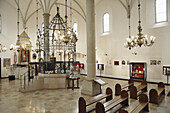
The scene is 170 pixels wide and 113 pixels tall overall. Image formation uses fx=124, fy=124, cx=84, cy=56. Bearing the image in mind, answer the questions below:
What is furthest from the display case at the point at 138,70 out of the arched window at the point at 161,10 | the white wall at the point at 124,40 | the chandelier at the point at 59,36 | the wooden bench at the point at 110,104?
the wooden bench at the point at 110,104

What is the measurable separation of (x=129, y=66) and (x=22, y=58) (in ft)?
45.1

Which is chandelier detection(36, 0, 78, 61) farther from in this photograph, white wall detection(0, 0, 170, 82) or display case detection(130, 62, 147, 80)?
display case detection(130, 62, 147, 80)

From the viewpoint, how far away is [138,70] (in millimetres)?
11648

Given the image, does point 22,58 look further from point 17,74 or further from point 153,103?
point 153,103

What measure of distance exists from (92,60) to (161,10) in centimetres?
838

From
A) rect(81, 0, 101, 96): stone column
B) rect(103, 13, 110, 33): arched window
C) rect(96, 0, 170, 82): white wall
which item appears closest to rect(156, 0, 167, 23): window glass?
rect(96, 0, 170, 82): white wall

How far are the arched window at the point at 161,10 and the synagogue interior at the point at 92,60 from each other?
4 cm

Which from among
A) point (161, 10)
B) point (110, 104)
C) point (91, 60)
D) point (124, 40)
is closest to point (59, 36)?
point (91, 60)

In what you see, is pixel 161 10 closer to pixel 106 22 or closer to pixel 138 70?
pixel 138 70

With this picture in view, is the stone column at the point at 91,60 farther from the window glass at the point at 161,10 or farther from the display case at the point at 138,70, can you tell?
the window glass at the point at 161,10

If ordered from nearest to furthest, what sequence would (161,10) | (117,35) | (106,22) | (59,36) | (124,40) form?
(59,36) → (161,10) → (124,40) → (117,35) → (106,22)

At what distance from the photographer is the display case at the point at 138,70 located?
11.1 m

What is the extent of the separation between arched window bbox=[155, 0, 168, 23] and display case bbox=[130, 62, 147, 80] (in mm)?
4114

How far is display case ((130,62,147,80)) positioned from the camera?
11148 mm
